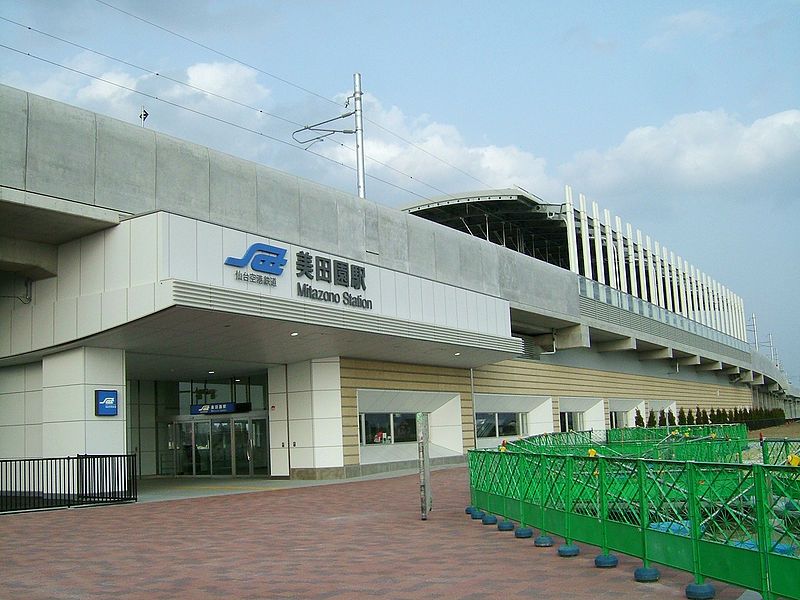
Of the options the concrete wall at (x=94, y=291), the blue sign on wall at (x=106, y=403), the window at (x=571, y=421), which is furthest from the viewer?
the window at (x=571, y=421)

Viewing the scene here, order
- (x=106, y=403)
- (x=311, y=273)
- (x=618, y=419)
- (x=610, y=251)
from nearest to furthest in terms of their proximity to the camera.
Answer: (x=106, y=403) → (x=311, y=273) → (x=610, y=251) → (x=618, y=419)

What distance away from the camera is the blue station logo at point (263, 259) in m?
19.5

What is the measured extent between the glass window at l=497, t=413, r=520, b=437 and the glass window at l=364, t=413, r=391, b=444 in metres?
8.75

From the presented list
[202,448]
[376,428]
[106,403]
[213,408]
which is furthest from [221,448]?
[106,403]

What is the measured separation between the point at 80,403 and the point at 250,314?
14.7ft

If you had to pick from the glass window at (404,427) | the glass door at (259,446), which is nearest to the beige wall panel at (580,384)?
the glass window at (404,427)

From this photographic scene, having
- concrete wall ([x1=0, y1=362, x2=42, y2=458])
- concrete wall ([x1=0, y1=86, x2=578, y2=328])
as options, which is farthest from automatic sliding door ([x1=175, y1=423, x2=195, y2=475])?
concrete wall ([x1=0, y1=86, x2=578, y2=328])

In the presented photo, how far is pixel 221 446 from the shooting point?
29500 mm

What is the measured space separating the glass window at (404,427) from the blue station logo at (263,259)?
34.0 feet

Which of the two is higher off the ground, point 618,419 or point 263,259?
point 263,259

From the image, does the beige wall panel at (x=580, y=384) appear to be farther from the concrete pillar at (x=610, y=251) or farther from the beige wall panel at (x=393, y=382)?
the concrete pillar at (x=610, y=251)

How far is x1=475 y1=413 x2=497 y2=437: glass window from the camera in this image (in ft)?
113

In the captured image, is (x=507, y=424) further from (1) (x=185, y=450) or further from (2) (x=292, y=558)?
(2) (x=292, y=558)

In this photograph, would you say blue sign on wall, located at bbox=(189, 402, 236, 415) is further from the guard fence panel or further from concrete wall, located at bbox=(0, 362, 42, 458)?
the guard fence panel
